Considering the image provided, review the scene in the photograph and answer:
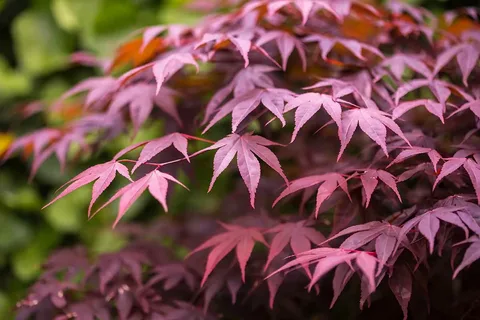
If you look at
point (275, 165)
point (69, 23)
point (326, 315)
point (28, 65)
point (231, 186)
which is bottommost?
point (231, 186)

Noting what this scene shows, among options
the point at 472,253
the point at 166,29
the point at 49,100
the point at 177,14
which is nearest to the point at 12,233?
the point at 49,100

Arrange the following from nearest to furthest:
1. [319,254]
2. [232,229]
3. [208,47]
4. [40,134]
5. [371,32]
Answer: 1. [319,254]
2. [232,229]
3. [208,47]
4. [40,134]
5. [371,32]

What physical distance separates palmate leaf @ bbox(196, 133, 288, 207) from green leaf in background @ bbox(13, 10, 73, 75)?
128 cm

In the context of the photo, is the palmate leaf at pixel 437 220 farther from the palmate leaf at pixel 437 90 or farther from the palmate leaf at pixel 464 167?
the palmate leaf at pixel 437 90

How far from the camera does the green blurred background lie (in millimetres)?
1972

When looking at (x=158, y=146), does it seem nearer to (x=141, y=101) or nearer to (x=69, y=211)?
(x=141, y=101)

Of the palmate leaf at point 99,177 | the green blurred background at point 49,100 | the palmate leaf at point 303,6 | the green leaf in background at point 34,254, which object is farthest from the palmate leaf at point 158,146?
the green leaf in background at point 34,254

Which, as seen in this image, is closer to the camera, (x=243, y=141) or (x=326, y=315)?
(x=243, y=141)

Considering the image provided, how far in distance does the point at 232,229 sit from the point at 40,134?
642 millimetres

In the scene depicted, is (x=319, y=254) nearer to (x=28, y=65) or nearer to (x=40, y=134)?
(x=40, y=134)

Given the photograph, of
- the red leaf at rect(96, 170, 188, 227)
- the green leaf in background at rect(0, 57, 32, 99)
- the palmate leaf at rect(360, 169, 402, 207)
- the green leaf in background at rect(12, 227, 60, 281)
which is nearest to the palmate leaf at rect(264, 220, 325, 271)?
the palmate leaf at rect(360, 169, 402, 207)

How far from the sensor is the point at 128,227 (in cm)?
153

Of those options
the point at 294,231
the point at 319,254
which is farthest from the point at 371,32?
the point at 319,254

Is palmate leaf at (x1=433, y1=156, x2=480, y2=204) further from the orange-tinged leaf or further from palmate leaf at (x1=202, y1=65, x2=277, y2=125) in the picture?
the orange-tinged leaf
